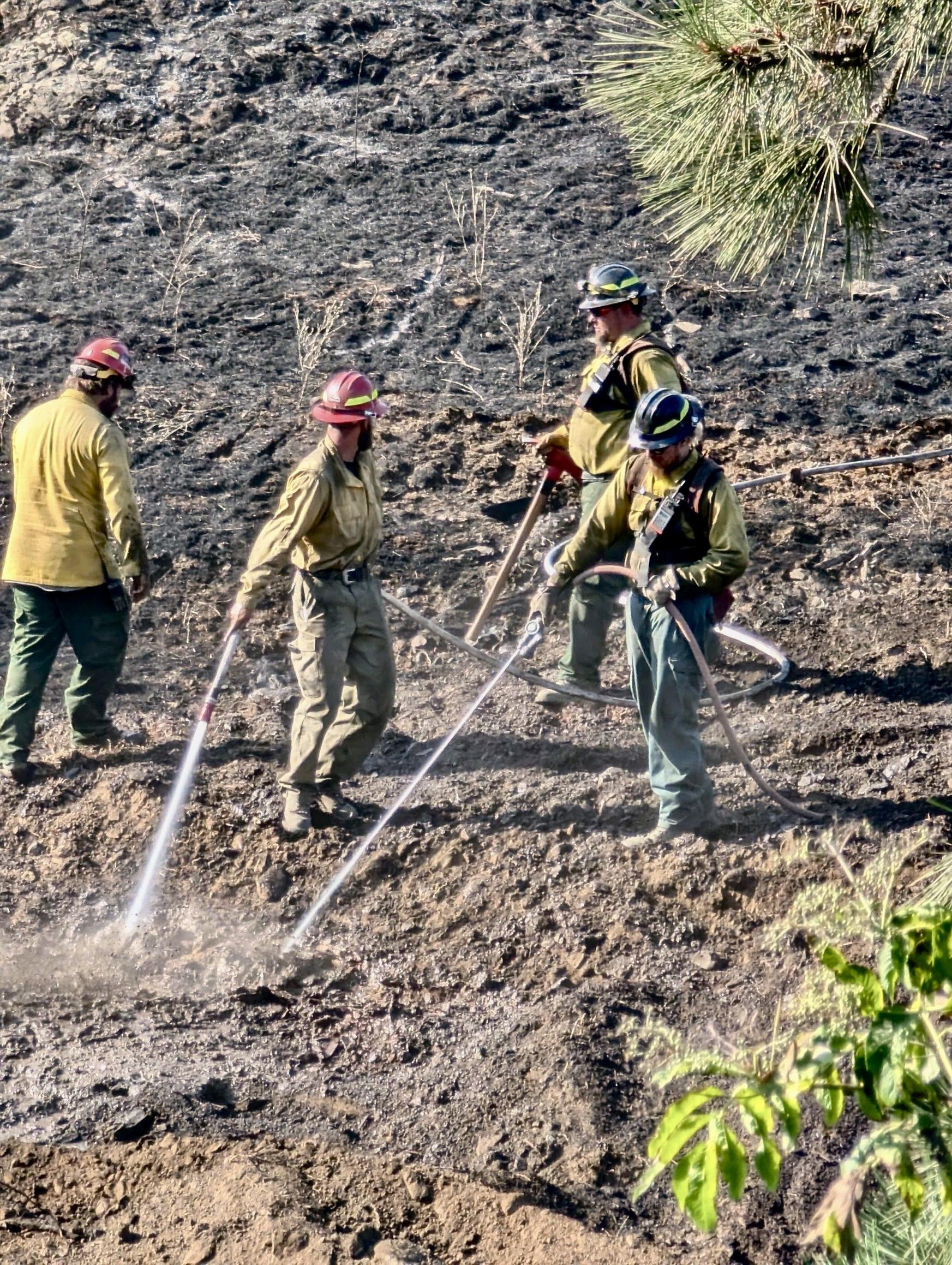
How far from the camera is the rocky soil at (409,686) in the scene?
14.8 ft

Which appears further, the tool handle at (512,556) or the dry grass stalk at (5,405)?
the dry grass stalk at (5,405)

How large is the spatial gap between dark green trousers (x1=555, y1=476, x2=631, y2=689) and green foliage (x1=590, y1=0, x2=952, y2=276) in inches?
63.7

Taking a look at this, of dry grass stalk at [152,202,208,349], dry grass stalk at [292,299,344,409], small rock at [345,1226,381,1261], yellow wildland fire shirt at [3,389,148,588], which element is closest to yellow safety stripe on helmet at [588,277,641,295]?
yellow wildland fire shirt at [3,389,148,588]

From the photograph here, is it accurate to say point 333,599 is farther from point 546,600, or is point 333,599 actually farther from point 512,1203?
point 512,1203

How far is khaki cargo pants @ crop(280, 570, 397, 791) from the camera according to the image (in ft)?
19.3

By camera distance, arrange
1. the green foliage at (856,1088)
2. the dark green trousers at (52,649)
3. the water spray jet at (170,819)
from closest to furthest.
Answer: the green foliage at (856,1088) → the water spray jet at (170,819) → the dark green trousers at (52,649)

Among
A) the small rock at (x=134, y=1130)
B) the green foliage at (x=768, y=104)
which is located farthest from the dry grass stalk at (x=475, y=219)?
the small rock at (x=134, y=1130)

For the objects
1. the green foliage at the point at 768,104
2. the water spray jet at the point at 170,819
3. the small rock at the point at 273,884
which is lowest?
the small rock at the point at 273,884

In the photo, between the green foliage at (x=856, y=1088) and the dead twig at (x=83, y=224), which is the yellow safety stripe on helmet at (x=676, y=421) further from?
the dead twig at (x=83, y=224)

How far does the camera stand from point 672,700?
5.68 meters

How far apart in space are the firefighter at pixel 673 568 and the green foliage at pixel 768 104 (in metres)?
0.70

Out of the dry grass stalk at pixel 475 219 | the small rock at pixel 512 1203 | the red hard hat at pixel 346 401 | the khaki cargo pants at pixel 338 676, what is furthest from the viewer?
the dry grass stalk at pixel 475 219

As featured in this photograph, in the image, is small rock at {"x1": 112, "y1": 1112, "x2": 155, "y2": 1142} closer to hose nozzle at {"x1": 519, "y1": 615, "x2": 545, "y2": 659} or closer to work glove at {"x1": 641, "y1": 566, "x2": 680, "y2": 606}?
hose nozzle at {"x1": 519, "y1": 615, "x2": 545, "y2": 659}

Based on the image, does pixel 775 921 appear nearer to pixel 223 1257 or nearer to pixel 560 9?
pixel 223 1257
